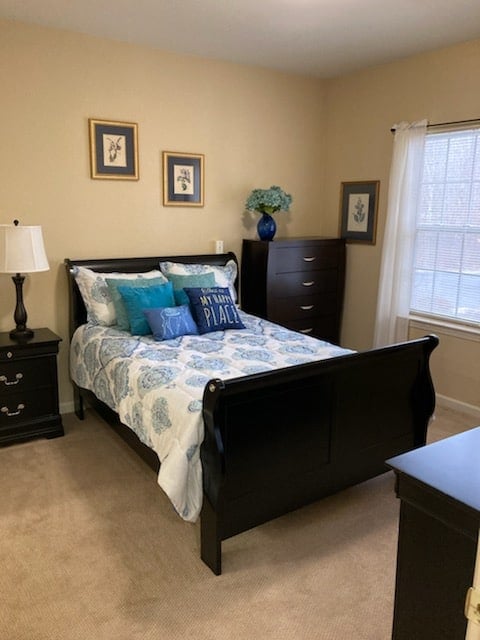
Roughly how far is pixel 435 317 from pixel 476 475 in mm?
3047

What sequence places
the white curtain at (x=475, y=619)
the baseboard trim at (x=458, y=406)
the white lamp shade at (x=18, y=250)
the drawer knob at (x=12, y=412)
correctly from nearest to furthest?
the white curtain at (x=475, y=619) → the white lamp shade at (x=18, y=250) → the drawer knob at (x=12, y=412) → the baseboard trim at (x=458, y=406)

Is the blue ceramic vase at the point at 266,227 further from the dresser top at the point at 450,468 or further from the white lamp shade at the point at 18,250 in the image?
the dresser top at the point at 450,468

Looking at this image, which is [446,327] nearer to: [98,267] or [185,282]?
[185,282]

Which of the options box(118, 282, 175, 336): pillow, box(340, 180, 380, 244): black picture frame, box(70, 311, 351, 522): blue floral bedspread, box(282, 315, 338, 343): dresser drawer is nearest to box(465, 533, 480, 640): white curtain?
box(70, 311, 351, 522): blue floral bedspread

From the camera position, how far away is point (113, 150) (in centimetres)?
369

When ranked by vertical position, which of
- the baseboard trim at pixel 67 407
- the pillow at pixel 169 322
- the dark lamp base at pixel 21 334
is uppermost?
the pillow at pixel 169 322

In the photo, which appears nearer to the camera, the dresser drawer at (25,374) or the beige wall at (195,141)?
the dresser drawer at (25,374)

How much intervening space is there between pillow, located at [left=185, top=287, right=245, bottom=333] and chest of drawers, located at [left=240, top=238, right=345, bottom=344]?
684 millimetres

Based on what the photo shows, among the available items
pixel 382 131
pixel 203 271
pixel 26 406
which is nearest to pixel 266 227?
pixel 203 271

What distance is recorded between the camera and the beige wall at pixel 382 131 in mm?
3676

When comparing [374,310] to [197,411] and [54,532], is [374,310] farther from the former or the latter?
[54,532]

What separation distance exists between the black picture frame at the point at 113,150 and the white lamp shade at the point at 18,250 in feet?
2.49

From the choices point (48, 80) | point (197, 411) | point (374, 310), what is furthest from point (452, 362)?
point (48, 80)

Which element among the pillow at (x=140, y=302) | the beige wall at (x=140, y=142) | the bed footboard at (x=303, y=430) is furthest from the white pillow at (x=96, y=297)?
the bed footboard at (x=303, y=430)
